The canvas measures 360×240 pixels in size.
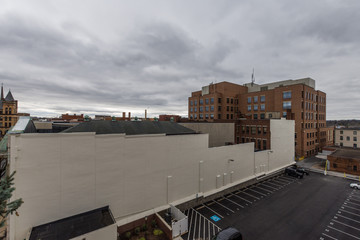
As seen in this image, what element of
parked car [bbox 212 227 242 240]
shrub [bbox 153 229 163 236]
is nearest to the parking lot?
parked car [bbox 212 227 242 240]

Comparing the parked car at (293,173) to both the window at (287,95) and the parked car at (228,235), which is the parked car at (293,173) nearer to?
the window at (287,95)

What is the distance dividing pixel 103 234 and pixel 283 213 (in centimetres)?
2096

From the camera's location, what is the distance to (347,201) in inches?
908

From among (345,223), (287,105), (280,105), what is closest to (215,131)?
(345,223)

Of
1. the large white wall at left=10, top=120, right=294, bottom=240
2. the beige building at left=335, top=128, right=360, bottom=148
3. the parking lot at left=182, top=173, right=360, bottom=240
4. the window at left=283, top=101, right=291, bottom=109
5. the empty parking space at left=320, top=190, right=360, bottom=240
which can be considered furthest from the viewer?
the beige building at left=335, top=128, right=360, bottom=148

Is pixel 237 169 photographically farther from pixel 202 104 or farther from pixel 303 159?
pixel 202 104

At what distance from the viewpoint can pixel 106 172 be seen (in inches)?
603

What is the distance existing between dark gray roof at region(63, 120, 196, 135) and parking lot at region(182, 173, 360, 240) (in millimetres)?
11482

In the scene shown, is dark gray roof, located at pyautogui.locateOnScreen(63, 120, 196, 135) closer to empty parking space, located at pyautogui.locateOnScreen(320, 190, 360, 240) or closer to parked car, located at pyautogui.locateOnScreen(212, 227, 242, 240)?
parked car, located at pyautogui.locateOnScreen(212, 227, 242, 240)

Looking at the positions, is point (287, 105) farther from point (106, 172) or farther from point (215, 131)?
point (106, 172)

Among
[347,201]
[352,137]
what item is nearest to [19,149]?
[347,201]

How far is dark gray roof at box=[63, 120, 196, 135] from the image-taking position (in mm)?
18138

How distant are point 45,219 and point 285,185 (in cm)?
3510

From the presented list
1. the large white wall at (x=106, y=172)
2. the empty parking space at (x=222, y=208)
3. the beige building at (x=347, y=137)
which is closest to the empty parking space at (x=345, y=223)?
the empty parking space at (x=222, y=208)
